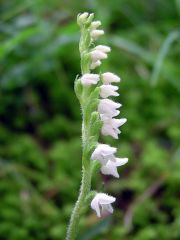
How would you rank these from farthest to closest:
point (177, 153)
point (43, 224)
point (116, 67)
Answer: point (116, 67) < point (177, 153) < point (43, 224)

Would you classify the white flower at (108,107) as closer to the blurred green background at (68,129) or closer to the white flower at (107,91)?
the white flower at (107,91)

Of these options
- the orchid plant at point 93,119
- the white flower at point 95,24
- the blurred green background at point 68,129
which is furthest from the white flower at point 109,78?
the blurred green background at point 68,129

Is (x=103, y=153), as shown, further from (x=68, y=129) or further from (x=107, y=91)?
(x=68, y=129)

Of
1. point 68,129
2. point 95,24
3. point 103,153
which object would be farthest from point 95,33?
point 68,129

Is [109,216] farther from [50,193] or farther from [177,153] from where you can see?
[177,153]

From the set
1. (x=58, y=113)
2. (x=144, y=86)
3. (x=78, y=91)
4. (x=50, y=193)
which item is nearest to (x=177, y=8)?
(x=144, y=86)
